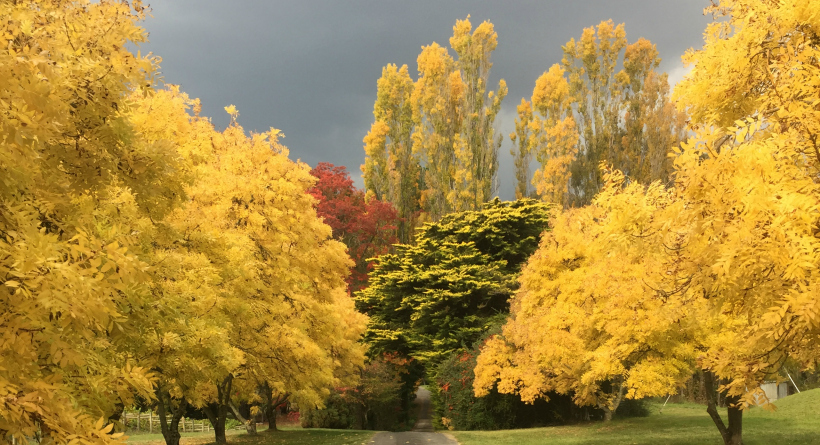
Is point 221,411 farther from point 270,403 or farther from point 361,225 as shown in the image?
point 361,225

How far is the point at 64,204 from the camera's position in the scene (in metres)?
5.73

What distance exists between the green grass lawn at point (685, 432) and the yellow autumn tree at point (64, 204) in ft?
→ 55.8

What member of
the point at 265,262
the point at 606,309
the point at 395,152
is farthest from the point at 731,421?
the point at 395,152

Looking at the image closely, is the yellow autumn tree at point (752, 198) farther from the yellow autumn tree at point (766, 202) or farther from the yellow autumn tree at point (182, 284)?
the yellow autumn tree at point (182, 284)

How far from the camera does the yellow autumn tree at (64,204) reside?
4.18 metres

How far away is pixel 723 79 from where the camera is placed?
359 inches

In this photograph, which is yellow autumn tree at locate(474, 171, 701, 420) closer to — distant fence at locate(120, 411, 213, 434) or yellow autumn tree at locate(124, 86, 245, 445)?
yellow autumn tree at locate(124, 86, 245, 445)

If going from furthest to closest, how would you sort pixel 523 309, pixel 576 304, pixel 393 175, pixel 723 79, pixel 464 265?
pixel 393 175 → pixel 464 265 → pixel 523 309 → pixel 576 304 → pixel 723 79

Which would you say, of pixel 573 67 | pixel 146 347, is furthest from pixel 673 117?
pixel 146 347

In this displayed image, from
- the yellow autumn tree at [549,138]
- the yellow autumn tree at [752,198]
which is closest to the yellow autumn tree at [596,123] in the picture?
the yellow autumn tree at [549,138]

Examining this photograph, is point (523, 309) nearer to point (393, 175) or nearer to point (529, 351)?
point (529, 351)

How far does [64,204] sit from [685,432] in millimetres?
21336

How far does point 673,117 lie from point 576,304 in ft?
120

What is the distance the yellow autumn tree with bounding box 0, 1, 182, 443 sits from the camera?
4.18 metres
